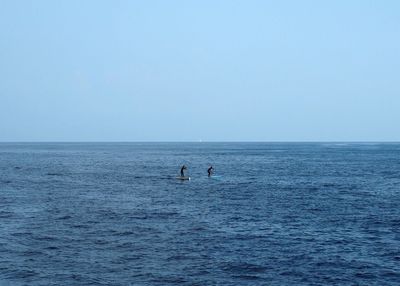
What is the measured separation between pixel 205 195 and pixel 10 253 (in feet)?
102

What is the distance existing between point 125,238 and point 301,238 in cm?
1262

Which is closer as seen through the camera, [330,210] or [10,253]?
[10,253]

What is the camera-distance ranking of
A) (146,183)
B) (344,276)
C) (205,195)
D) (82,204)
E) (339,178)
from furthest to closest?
(339,178) → (146,183) → (205,195) → (82,204) → (344,276)

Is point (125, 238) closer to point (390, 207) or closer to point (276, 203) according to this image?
point (276, 203)

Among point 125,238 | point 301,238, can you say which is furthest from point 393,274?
point 125,238

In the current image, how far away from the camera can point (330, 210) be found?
47562 mm

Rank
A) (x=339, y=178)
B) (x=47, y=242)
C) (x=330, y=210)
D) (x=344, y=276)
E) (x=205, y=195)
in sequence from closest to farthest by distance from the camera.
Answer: (x=344, y=276)
(x=47, y=242)
(x=330, y=210)
(x=205, y=195)
(x=339, y=178)

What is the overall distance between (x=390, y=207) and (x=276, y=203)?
11.3m

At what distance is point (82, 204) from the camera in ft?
170

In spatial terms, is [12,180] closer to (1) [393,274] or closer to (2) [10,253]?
(2) [10,253]

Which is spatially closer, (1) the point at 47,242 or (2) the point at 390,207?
(1) the point at 47,242

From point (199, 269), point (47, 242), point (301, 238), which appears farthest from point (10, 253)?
point (301, 238)

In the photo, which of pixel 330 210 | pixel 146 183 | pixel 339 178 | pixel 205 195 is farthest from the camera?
pixel 339 178

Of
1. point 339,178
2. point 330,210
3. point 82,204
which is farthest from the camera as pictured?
point 339,178
